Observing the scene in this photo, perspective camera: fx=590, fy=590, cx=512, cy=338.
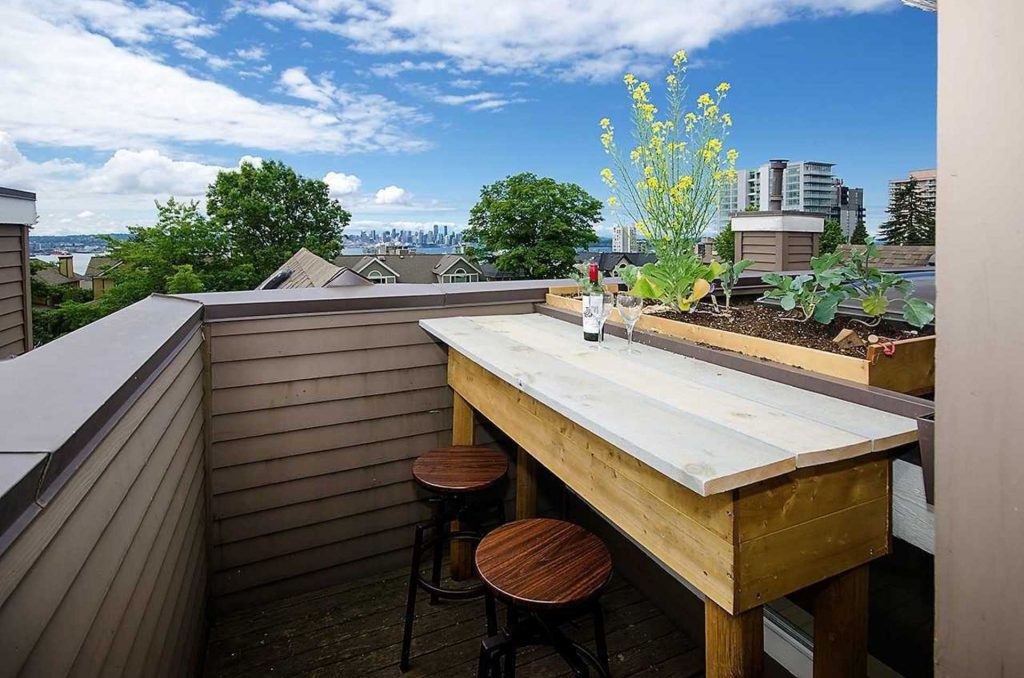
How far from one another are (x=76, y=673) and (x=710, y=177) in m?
2.31

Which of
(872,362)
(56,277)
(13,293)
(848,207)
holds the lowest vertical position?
(872,362)

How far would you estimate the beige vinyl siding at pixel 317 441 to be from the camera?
2.29m

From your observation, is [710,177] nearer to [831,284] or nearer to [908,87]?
[831,284]

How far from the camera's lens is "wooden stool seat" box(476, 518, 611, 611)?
1.31m

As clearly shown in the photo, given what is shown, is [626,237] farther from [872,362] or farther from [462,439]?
[872,362]

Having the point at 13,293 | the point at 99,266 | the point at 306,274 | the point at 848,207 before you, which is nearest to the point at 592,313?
the point at 13,293

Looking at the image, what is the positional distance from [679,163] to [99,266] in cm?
3058

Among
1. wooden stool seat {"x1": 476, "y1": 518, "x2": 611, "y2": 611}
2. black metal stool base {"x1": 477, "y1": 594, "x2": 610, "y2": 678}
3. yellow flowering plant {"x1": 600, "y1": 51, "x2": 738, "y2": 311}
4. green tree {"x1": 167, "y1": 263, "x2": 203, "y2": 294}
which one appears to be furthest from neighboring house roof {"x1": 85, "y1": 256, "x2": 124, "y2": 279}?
black metal stool base {"x1": 477, "y1": 594, "x2": 610, "y2": 678}

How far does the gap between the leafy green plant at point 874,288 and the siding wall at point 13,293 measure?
5086 mm

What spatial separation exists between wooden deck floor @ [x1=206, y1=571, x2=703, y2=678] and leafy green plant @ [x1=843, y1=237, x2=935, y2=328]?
132 cm

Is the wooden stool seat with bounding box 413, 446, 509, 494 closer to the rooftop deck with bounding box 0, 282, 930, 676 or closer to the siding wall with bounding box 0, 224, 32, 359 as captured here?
the rooftop deck with bounding box 0, 282, 930, 676

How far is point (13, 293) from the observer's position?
14.8ft

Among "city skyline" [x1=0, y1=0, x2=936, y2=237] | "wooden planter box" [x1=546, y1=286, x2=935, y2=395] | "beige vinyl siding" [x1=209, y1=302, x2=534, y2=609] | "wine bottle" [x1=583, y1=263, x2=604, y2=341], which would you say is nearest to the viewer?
"wooden planter box" [x1=546, y1=286, x2=935, y2=395]

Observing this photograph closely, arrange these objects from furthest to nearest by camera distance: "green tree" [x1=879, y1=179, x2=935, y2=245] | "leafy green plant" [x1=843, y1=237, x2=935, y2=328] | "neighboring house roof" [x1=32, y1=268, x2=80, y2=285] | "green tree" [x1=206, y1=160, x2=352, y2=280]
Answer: "neighboring house roof" [x1=32, y1=268, x2=80, y2=285]
"green tree" [x1=206, y1=160, x2=352, y2=280]
"green tree" [x1=879, y1=179, x2=935, y2=245]
"leafy green plant" [x1=843, y1=237, x2=935, y2=328]
